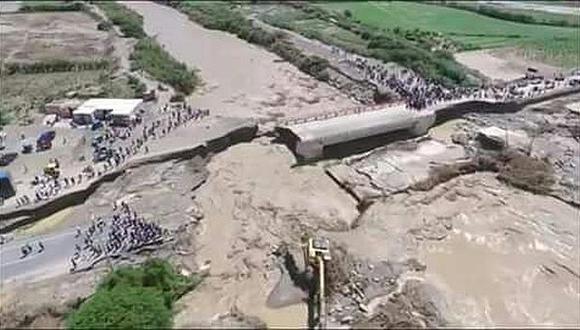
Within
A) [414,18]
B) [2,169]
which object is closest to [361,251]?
[2,169]

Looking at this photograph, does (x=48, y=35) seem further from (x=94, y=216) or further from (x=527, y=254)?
(x=527, y=254)

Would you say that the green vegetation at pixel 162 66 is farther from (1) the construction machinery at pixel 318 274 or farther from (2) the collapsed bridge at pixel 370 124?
(1) the construction machinery at pixel 318 274

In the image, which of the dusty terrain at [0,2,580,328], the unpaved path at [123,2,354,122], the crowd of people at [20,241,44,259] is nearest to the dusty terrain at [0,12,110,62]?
the unpaved path at [123,2,354,122]

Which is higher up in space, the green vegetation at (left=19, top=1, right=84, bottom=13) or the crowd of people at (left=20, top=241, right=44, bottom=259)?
the green vegetation at (left=19, top=1, right=84, bottom=13)

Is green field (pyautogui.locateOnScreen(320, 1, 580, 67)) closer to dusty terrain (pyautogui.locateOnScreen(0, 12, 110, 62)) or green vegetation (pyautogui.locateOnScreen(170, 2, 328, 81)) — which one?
green vegetation (pyautogui.locateOnScreen(170, 2, 328, 81))

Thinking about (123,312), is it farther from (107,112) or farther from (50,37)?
(50,37)

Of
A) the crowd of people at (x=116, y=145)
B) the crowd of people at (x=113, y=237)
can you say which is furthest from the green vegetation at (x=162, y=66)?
the crowd of people at (x=113, y=237)
